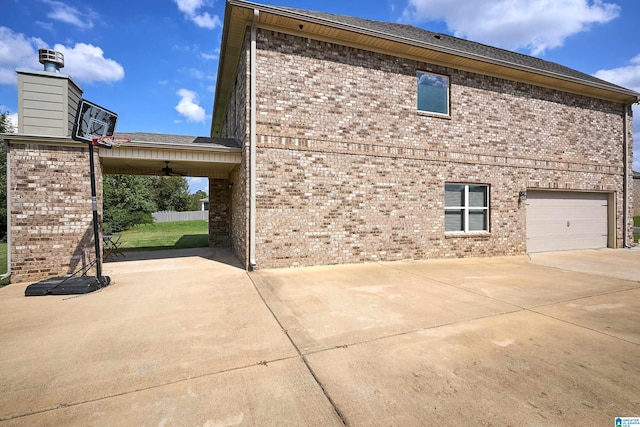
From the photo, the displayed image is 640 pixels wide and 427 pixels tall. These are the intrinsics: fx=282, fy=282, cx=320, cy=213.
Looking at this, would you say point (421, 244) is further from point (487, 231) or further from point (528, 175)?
point (528, 175)

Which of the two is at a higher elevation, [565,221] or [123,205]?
[123,205]

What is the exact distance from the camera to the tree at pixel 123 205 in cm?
1847

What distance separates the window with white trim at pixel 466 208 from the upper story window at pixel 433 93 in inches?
92.1

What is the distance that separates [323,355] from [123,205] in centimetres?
2595

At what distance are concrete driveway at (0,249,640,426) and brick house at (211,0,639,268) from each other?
2.30 metres

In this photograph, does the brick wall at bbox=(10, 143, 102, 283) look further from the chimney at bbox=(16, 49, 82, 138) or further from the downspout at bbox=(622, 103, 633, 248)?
the downspout at bbox=(622, 103, 633, 248)

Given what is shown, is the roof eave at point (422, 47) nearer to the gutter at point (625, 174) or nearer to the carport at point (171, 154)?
the gutter at point (625, 174)

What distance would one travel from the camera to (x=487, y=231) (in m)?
8.96

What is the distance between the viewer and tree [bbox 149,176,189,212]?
135 feet

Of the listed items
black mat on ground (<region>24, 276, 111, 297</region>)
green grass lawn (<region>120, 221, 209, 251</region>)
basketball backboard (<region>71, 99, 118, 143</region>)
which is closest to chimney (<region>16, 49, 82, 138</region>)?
basketball backboard (<region>71, 99, 118, 143</region>)

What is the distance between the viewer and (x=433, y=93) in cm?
845

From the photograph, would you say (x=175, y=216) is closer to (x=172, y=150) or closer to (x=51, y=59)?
(x=51, y=59)

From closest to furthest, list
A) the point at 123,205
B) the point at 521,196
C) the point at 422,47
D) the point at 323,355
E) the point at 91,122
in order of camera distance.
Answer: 1. the point at 323,355
2. the point at 91,122
3. the point at 422,47
4. the point at 521,196
5. the point at 123,205

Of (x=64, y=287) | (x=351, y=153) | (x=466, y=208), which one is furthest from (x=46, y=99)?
(x=466, y=208)
